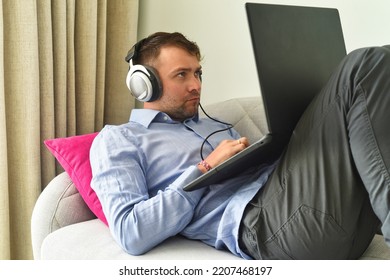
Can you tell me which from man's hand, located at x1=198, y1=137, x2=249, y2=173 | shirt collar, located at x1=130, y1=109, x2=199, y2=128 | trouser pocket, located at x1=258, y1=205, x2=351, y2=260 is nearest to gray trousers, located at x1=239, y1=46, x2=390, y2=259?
trouser pocket, located at x1=258, y1=205, x2=351, y2=260

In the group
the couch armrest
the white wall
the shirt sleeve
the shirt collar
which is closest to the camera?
the shirt sleeve

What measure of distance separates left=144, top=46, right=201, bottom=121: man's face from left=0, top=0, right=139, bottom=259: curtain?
38 centimetres

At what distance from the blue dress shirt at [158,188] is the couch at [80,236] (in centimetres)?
3

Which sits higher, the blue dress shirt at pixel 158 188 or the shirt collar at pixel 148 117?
the shirt collar at pixel 148 117

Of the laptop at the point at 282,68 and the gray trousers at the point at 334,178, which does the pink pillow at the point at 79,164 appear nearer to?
the laptop at the point at 282,68

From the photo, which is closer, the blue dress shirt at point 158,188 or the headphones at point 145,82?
the blue dress shirt at point 158,188

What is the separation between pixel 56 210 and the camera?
1.29 meters

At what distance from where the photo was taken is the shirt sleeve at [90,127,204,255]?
107 cm

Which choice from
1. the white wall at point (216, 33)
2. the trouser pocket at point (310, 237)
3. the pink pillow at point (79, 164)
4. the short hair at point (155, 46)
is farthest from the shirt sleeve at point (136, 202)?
the white wall at point (216, 33)

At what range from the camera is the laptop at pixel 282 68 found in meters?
0.97

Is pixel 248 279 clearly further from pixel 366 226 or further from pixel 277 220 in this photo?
pixel 366 226

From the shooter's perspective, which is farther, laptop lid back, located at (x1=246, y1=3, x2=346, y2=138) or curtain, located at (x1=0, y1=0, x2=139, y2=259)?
curtain, located at (x1=0, y1=0, x2=139, y2=259)

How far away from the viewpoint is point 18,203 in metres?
1.53

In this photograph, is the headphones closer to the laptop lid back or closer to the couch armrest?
the couch armrest
